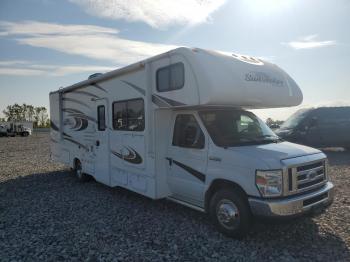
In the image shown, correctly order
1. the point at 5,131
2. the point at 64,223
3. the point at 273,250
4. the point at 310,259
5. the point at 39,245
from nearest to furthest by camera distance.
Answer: the point at 310,259 → the point at 273,250 → the point at 39,245 → the point at 64,223 → the point at 5,131

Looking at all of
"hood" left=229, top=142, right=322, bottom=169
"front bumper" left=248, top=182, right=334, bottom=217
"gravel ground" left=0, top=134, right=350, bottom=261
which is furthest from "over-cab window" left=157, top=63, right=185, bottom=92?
"gravel ground" left=0, top=134, right=350, bottom=261

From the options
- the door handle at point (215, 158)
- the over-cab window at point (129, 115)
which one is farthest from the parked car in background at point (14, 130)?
the door handle at point (215, 158)

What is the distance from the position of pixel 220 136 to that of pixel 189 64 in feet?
4.44

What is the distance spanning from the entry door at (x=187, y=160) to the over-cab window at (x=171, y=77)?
24.6 inches

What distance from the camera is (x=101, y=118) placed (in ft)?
A: 28.6

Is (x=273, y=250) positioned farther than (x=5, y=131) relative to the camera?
No

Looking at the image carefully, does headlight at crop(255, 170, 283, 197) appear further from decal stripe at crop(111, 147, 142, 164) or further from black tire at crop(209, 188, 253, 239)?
decal stripe at crop(111, 147, 142, 164)

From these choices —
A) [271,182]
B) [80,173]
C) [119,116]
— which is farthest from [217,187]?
[80,173]

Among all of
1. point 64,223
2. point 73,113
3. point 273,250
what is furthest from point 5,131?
point 273,250

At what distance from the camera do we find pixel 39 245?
5.32 metres

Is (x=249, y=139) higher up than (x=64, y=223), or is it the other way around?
(x=249, y=139)

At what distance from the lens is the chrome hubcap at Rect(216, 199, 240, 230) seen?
5.21 m

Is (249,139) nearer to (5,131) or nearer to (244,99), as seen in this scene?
(244,99)

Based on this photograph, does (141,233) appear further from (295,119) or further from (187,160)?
(295,119)
